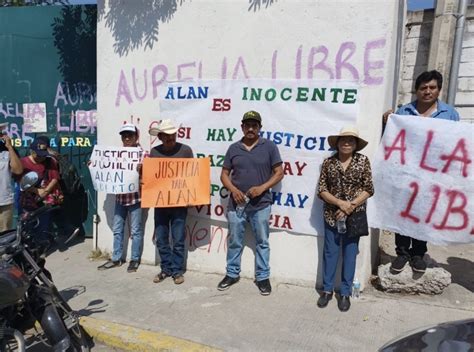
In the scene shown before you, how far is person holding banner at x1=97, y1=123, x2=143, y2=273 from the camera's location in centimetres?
508

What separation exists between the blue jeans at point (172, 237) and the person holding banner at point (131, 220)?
0.40 metres

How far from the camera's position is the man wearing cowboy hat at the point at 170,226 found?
4770 millimetres

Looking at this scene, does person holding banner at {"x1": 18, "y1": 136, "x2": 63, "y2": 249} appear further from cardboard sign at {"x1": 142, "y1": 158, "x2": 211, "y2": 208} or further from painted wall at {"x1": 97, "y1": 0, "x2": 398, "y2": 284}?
cardboard sign at {"x1": 142, "y1": 158, "x2": 211, "y2": 208}

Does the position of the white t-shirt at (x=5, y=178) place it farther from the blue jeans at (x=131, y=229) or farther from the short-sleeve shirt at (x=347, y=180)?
the short-sleeve shirt at (x=347, y=180)

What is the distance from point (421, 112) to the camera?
13.8 ft

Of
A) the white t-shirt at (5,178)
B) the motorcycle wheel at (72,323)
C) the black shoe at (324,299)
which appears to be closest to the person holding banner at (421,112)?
the black shoe at (324,299)

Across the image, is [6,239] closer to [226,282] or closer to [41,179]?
[226,282]

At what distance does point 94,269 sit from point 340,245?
291 cm

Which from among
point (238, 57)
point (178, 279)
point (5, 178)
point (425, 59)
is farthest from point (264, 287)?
point (425, 59)

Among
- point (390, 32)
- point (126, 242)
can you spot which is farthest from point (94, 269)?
point (390, 32)

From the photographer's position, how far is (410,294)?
4422mm

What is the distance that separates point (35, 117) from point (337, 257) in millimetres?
4419

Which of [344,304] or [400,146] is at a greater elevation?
[400,146]

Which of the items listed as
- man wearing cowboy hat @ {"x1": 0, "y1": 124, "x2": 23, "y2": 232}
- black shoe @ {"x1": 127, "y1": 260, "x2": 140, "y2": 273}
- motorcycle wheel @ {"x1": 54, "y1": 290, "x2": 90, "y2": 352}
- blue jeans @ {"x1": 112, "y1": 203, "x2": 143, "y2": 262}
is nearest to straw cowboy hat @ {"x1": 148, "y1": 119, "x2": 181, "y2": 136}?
blue jeans @ {"x1": 112, "y1": 203, "x2": 143, "y2": 262}
